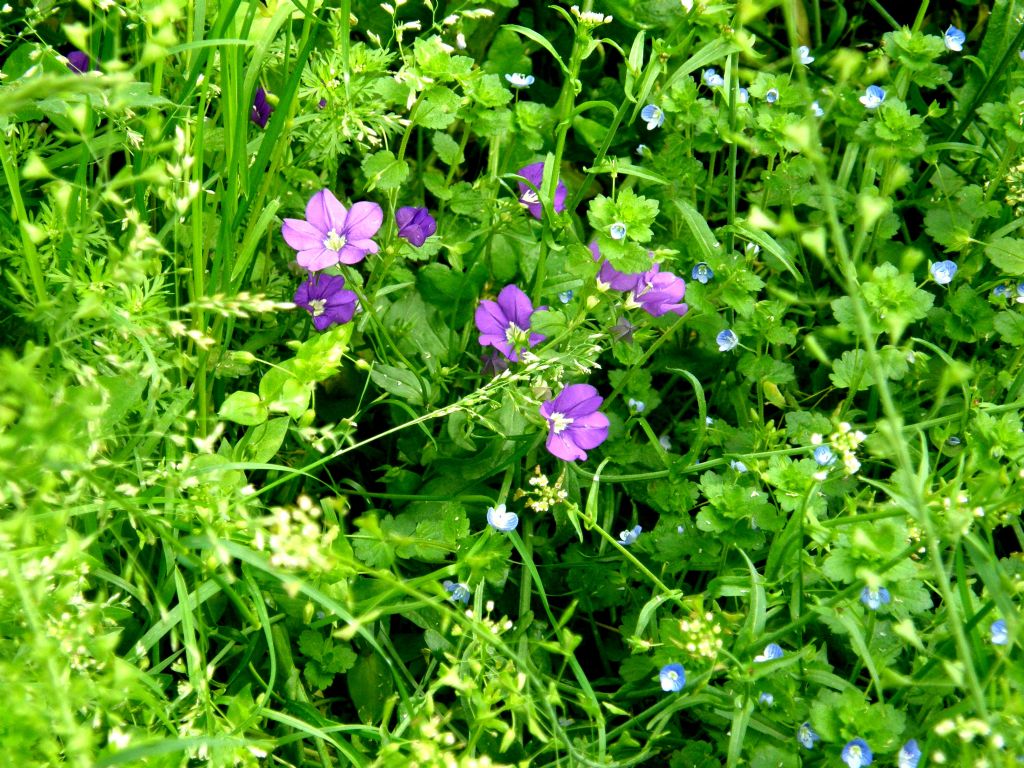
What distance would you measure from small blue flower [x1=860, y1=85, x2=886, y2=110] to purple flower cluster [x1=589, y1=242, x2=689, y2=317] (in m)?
0.64

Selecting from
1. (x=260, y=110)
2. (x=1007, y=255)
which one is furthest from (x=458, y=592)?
(x=1007, y=255)

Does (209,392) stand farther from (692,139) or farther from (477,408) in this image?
(692,139)

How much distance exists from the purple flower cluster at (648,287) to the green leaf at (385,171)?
405 mm

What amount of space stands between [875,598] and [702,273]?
0.88m

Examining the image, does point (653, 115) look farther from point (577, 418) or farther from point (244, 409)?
point (244, 409)

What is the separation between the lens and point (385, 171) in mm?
2188

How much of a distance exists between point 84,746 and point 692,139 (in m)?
1.89

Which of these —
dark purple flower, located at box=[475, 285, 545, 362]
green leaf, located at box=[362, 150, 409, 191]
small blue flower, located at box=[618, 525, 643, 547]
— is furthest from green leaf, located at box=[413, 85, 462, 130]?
small blue flower, located at box=[618, 525, 643, 547]

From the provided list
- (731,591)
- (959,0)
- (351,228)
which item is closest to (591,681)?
(731,591)

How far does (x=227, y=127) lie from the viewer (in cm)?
199

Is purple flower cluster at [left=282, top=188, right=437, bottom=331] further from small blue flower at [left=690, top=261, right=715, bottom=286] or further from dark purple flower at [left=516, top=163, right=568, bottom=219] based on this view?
small blue flower at [left=690, top=261, right=715, bottom=286]

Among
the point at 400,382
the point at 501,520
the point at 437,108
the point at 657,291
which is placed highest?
the point at 437,108

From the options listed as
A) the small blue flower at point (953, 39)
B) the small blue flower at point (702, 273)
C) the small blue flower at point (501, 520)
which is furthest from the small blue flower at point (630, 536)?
the small blue flower at point (953, 39)

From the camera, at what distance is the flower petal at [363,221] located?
2193 mm
